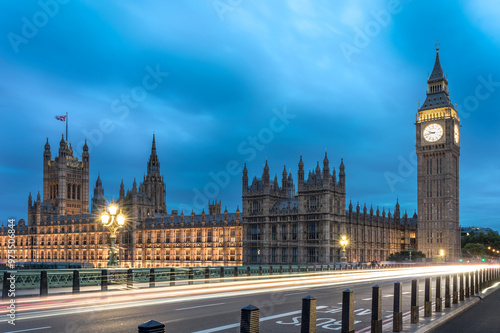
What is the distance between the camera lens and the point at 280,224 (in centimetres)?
9069

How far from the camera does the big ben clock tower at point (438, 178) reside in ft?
370

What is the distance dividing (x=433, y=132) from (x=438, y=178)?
1098 cm

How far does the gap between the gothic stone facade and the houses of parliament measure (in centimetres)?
18

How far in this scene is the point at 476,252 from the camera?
12781cm

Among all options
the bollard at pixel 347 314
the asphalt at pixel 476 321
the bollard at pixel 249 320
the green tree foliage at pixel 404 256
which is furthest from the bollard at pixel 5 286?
the green tree foliage at pixel 404 256

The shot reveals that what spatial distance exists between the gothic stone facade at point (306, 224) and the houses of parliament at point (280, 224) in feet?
0.59

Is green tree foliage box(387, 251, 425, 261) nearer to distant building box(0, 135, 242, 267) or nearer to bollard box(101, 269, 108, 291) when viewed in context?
distant building box(0, 135, 242, 267)

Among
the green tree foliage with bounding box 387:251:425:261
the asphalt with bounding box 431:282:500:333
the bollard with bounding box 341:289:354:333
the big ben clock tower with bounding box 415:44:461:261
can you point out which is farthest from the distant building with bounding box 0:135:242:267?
the bollard with bounding box 341:289:354:333

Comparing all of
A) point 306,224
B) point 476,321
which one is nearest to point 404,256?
point 306,224

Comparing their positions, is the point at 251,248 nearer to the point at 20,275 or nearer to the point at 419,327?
the point at 20,275

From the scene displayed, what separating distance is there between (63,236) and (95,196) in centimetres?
1885

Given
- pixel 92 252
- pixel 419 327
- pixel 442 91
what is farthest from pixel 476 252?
pixel 419 327

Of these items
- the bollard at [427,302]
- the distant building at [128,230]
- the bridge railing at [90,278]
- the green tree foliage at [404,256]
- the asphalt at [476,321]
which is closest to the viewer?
the asphalt at [476,321]

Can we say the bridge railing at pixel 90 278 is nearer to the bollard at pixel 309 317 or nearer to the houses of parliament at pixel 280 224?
the bollard at pixel 309 317
